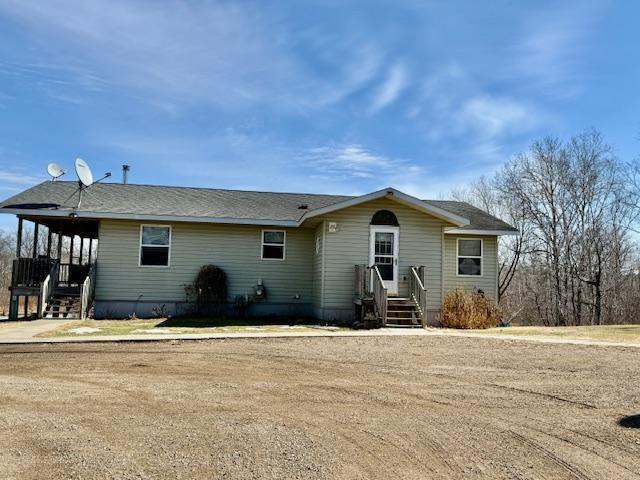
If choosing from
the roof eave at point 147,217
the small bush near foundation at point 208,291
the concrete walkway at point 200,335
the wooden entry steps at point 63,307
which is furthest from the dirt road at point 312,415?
the roof eave at point 147,217

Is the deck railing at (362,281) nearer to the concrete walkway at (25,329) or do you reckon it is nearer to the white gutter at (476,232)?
the white gutter at (476,232)

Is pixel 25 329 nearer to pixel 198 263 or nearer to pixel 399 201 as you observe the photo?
pixel 198 263

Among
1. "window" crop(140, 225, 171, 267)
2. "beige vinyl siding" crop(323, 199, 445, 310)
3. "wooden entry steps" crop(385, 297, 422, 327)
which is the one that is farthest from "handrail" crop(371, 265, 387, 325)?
"window" crop(140, 225, 171, 267)

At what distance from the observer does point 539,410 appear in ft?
18.1

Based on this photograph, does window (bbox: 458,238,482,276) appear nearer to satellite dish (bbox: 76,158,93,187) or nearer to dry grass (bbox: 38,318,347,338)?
dry grass (bbox: 38,318,347,338)

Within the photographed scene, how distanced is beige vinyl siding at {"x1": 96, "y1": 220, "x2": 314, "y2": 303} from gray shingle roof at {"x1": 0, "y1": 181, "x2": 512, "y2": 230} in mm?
505

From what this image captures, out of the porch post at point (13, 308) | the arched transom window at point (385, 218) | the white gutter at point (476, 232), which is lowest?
the porch post at point (13, 308)

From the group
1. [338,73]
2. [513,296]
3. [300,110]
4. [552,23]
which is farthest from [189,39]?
[513,296]

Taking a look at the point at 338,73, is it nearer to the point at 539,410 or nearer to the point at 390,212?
the point at 390,212

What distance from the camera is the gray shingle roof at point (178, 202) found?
51.4ft

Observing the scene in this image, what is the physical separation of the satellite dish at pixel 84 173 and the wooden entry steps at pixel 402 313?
10.5m

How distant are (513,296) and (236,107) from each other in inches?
1039

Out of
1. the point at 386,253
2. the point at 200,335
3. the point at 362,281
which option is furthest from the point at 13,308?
the point at 386,253

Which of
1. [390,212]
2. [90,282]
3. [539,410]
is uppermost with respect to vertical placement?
[390,212]
